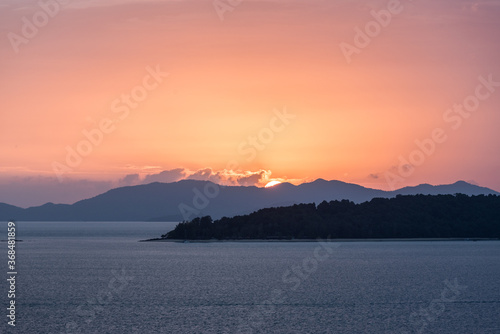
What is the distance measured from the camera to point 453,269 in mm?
111875

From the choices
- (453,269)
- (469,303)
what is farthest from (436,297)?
(453,269)
